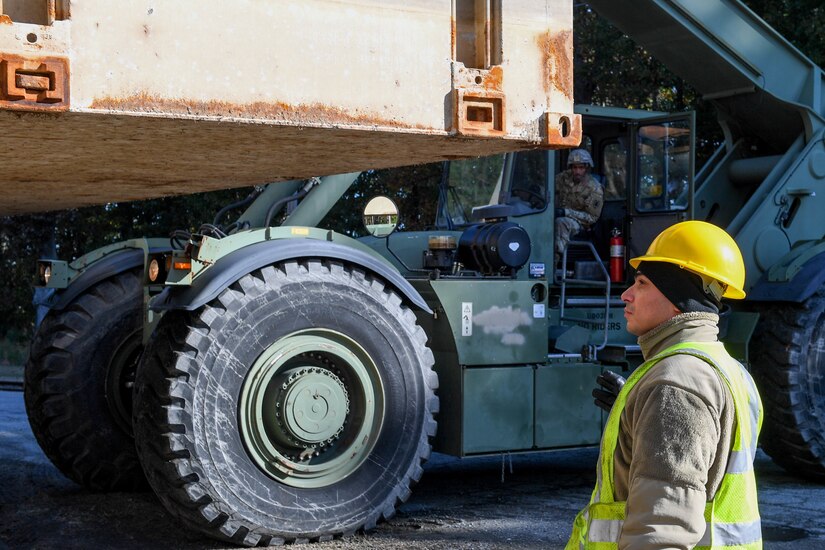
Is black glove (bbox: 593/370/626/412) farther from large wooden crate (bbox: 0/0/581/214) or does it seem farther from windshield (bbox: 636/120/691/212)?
windshield (bbox: 636/120/691/212)

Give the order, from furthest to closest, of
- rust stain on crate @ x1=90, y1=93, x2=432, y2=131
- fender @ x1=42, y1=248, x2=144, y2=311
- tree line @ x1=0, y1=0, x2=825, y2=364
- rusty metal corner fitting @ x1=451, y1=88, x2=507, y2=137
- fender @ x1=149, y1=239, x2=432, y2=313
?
1. tree line @ x1=0, y1=0, x2=825, y2=364
2. fender @ x1=42, y1=248, x2=144, y2=311
3. fender @ x1=149, y1=239, x2=432, y2=313
4. rusty metal corner fitting @ x1=451, y1=88, x2=507, y2=137
5. rust stain on crate @ x1=90, y1=93, x2=432, y2=131

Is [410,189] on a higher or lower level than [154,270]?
higher

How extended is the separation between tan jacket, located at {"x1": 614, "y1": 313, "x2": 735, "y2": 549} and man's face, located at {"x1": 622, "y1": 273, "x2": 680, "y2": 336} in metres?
0.22

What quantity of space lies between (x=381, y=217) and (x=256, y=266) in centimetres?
143

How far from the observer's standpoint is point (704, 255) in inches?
114

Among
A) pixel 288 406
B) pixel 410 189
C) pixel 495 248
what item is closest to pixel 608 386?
pixel 288 406

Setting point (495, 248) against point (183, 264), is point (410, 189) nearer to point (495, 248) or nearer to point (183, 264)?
point (495, 248)

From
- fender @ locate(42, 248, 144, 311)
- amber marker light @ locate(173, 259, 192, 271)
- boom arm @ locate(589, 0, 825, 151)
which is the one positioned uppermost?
boom arm @ locate(589, 0, 825, 151)

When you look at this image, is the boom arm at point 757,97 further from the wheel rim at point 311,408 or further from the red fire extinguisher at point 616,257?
the wheel rim at point 311,408

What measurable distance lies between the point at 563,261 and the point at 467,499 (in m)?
1.84

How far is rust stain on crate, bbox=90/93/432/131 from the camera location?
3775 millimetres

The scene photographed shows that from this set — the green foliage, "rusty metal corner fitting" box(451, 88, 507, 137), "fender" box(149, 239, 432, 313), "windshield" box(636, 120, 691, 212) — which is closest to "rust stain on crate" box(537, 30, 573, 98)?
"rusty metal corner fitting" box(451, 88, 507, 137)

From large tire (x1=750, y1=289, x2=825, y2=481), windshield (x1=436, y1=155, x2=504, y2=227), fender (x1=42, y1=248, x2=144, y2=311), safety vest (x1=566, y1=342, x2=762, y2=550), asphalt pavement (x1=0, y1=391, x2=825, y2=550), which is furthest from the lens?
windshield (x1=436, y1=155, x2=504, y2=227)

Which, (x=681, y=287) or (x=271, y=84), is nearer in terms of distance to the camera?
(x=681, y=287)
